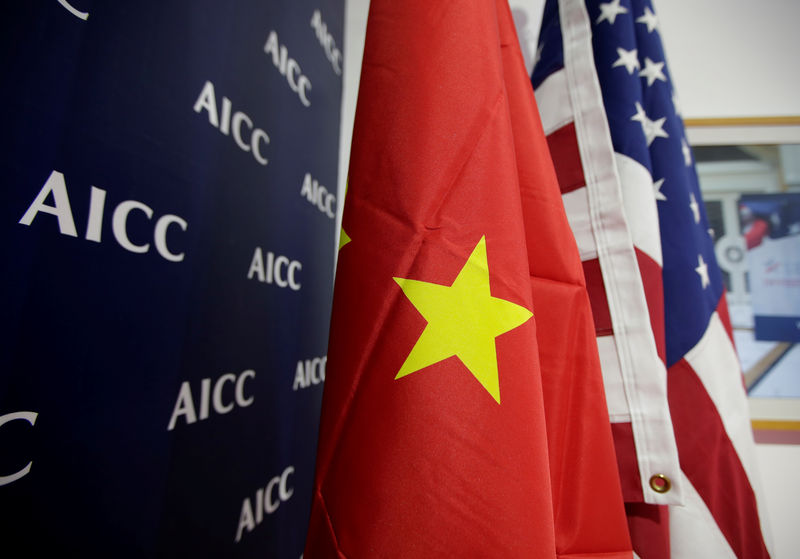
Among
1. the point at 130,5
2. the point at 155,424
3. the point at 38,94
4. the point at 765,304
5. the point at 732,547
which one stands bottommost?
the point at 732,547

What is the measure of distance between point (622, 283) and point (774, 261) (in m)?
0.69

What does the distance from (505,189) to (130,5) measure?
0.43 m

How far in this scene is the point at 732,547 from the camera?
0.40 meters

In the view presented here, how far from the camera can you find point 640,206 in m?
0.43

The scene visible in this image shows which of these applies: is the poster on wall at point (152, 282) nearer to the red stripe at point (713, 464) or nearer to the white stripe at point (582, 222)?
the white stripe at point (582, 222)

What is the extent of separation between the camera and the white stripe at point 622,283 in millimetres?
357

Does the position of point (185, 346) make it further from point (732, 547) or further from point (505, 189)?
point (732, 547)

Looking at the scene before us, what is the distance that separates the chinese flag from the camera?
239 mm

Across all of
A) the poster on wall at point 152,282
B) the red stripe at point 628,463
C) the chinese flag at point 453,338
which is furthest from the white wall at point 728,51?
the red stripe at point 628,463

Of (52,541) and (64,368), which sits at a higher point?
(64,368)

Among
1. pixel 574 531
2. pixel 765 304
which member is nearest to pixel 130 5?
pixel 574 531

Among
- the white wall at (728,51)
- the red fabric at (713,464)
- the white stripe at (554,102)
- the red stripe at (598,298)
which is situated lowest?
the red fabric at (713,464)

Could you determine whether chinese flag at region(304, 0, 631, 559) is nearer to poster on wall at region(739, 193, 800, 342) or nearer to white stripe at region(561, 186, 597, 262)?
white stripe at region(561, 186, 597, 262)

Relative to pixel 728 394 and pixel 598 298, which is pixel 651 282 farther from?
pixel 728 394
